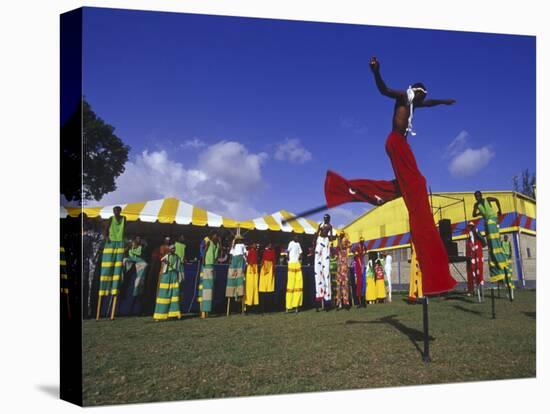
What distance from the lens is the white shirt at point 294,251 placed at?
9.00 metres

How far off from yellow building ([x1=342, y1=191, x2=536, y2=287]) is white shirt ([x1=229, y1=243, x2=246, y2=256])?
4.35 ft

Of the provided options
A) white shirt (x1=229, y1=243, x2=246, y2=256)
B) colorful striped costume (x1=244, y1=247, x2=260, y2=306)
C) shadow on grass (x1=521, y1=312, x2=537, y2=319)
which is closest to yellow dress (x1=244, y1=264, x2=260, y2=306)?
colorful striped costume (x1=244, y1=247, x2=260, y2=306)

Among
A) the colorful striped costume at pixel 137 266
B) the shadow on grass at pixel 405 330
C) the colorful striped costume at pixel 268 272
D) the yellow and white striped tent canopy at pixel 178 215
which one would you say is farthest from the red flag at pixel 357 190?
the colorful striped costume at pixel 137 266

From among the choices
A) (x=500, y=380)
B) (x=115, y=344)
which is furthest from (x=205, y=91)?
(x=500, y=380)

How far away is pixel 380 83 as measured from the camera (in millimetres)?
9266

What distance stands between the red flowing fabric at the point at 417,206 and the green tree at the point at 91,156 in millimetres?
3151

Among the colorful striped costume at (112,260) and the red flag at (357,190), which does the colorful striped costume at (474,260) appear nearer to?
the red flag at (357,190)

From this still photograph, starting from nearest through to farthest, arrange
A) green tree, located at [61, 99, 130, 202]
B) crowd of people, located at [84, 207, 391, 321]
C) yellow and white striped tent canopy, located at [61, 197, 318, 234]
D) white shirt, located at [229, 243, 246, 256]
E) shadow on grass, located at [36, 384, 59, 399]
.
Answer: green tree, located at [61, 99, 130, 202] < yellow and white striped tent canopy, located at [61, 197, 318, 234] < crowd of people, located at [84, 207, 391, 321] < shadow on grass, located at [36, 384, 59, 399] < white shirt, located at [229, 243, 246, 256]

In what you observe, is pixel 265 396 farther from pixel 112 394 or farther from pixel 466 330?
pixel 466 330

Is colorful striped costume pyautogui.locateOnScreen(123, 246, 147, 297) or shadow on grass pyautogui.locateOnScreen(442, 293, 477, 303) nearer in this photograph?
colorful striped costume pyautogui.locateOnScreen(123, 246, 147, 297)

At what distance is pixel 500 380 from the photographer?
30.8 feet

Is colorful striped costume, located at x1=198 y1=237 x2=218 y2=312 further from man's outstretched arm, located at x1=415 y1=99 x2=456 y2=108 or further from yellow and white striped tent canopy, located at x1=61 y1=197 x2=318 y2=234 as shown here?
man's outstretched arm, located at x1=415 y1=99 x2=456 y2=108

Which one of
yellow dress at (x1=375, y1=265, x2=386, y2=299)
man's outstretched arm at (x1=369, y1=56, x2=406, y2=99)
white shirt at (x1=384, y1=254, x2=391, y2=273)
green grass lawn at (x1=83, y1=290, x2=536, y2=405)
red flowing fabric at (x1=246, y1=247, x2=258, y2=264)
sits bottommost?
green grass lawn at (x1=83, y1=290, x2=536, y2=405)

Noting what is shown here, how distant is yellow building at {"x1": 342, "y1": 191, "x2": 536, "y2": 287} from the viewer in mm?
9398
